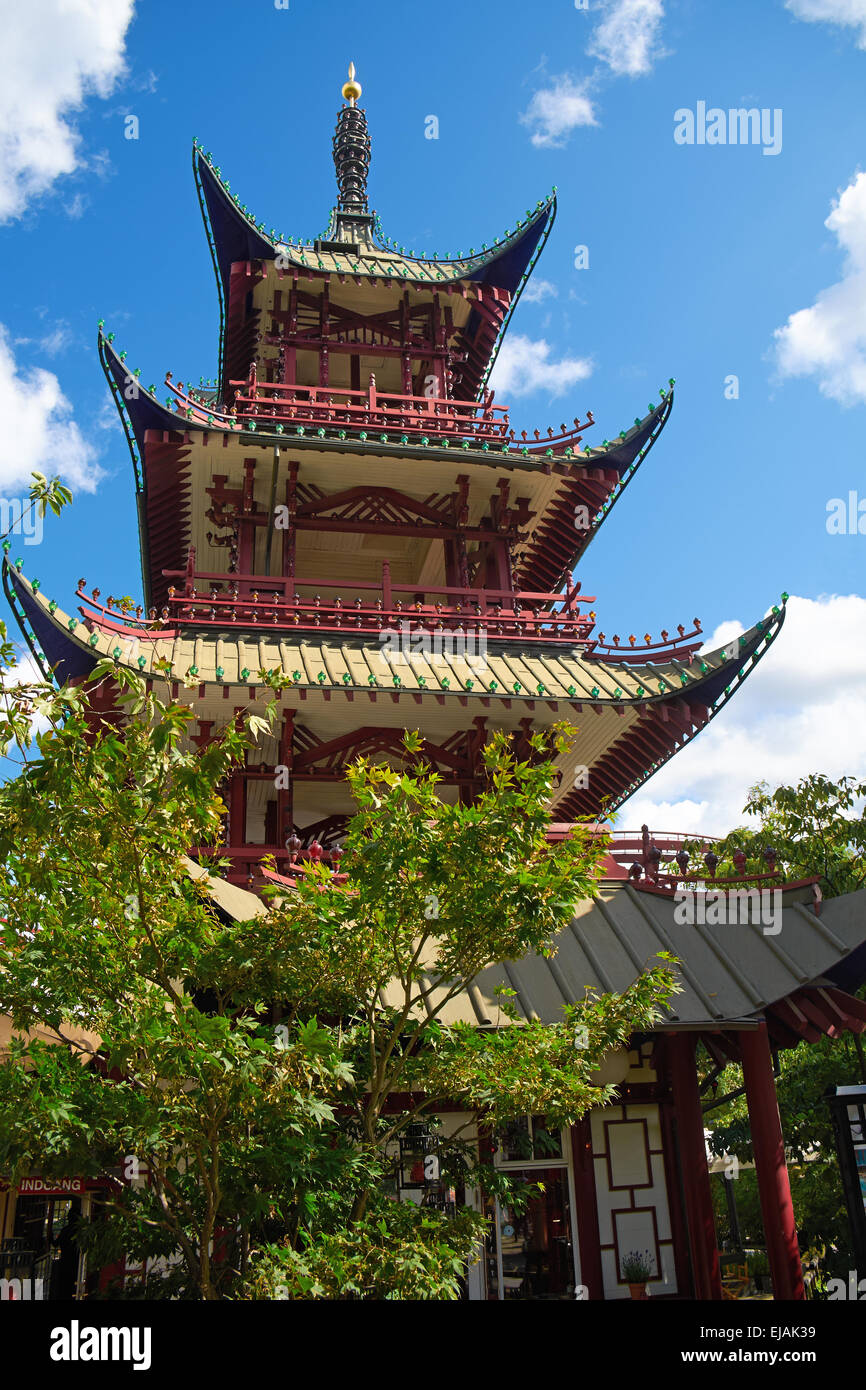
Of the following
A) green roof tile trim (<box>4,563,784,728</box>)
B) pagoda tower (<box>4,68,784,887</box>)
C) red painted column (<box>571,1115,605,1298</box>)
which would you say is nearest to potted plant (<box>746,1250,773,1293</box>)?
red painted column (<box>571,1115,605,1298</box>)

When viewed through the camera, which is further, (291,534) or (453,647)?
(291,534)

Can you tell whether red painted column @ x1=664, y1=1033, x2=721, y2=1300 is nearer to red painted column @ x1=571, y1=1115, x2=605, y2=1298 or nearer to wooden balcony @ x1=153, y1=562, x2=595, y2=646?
red painted column @ x1=571, y1=1115, x2=605, y2=1298

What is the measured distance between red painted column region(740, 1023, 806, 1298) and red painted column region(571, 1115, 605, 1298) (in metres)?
2.75

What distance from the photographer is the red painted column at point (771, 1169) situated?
438 inches

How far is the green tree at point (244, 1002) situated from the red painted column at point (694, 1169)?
228 inches

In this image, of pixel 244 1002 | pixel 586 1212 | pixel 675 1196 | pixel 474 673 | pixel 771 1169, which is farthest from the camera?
pixel 474 673

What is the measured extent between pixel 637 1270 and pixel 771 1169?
10.3 ft

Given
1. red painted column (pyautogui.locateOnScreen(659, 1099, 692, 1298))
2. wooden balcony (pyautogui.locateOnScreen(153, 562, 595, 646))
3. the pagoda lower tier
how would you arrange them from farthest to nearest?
1. wooden balcony (pyautogui.locateOnScreen(153, 562, 595, 646))
2. the pagoda lower tier
3. red painted column (pyautogui.locateOnScreen(659, 1099, 692, 1298))

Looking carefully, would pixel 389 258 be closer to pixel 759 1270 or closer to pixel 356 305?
pixel 356 305

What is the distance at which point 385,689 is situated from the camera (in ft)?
48.6

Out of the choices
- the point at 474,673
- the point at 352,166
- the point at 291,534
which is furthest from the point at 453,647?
the point at 352,166

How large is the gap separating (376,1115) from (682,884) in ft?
23.4

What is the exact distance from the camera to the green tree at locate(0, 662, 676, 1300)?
6457mm

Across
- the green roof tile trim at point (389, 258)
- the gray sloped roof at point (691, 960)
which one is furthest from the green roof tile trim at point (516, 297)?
the gray sloped roof at point (691, 960)
